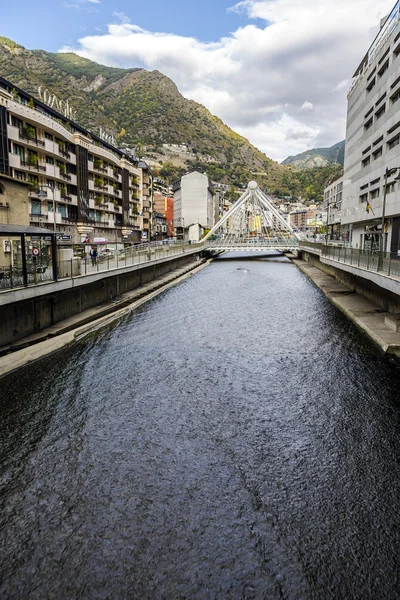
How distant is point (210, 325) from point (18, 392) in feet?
46.8

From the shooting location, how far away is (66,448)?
1148cm

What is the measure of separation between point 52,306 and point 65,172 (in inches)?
1126

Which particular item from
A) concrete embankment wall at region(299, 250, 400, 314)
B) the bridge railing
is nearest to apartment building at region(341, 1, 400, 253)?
concrete embankment wall at region(299, 250, 400, 314)

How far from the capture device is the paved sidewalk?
19.8 meters

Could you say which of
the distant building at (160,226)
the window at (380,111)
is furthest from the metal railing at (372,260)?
the distant building at (160,226)

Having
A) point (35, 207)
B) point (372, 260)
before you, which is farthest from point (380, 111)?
point (35, 207)

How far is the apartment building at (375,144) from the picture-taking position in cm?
3912

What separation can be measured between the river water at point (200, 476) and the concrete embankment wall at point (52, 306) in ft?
7.81

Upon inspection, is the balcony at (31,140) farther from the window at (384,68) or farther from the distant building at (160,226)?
the distant building at (160,226)

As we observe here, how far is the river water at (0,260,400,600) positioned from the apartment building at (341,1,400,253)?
19.5 m

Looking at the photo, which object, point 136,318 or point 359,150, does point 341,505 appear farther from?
point 359,150

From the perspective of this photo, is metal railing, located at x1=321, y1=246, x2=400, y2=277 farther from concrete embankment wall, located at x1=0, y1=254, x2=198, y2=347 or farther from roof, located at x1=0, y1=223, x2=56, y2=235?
roof, located at x1=0, y1=223, x2=56, y2=235

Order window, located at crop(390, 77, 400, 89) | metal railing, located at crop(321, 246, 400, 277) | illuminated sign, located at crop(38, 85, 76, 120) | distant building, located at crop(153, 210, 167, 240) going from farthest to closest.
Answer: distant building, located at crop(153, 210, 167, 240), illuminated sign, located at crop(38, 85, 76, 120), window, located at crop(390, 77, 400, 89), metal railing, located at crop(321, 246, 400, 277)

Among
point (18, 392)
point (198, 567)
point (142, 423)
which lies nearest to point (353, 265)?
point (142, 423)
